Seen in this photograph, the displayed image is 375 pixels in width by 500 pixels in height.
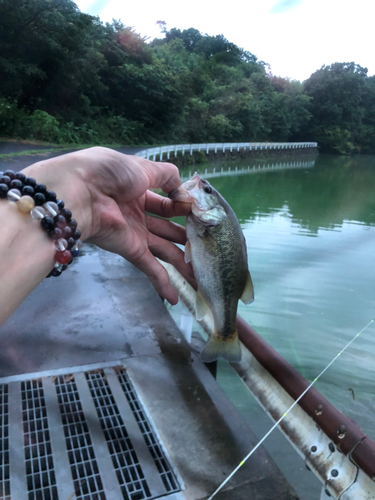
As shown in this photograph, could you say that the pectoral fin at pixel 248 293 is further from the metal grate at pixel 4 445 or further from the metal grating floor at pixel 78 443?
the metal grate at pixel 4 445

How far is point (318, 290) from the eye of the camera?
639 centimetres

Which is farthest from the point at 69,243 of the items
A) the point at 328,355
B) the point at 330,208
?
the point at 330,208

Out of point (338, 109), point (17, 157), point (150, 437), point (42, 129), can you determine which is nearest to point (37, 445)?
point (150, 437)

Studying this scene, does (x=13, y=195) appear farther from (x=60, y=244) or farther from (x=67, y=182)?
(x=67, y=182)

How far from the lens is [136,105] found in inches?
1040

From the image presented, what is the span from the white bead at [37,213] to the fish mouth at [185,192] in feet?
2.93

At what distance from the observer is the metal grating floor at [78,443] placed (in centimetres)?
191

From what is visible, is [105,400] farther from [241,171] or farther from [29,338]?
[241,171]

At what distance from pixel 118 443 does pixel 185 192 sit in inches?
57.7

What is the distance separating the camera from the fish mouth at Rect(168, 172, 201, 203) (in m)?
2.22

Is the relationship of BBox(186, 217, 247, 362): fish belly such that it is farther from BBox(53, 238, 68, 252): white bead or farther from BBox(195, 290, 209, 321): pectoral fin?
BBox(53, 238, 68, 252): white bead

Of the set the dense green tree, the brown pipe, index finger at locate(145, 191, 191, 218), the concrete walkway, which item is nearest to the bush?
the concrete walkway

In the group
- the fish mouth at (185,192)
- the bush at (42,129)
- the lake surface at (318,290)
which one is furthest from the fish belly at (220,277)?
the bush at (42,129)

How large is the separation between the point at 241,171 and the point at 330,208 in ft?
33.5
